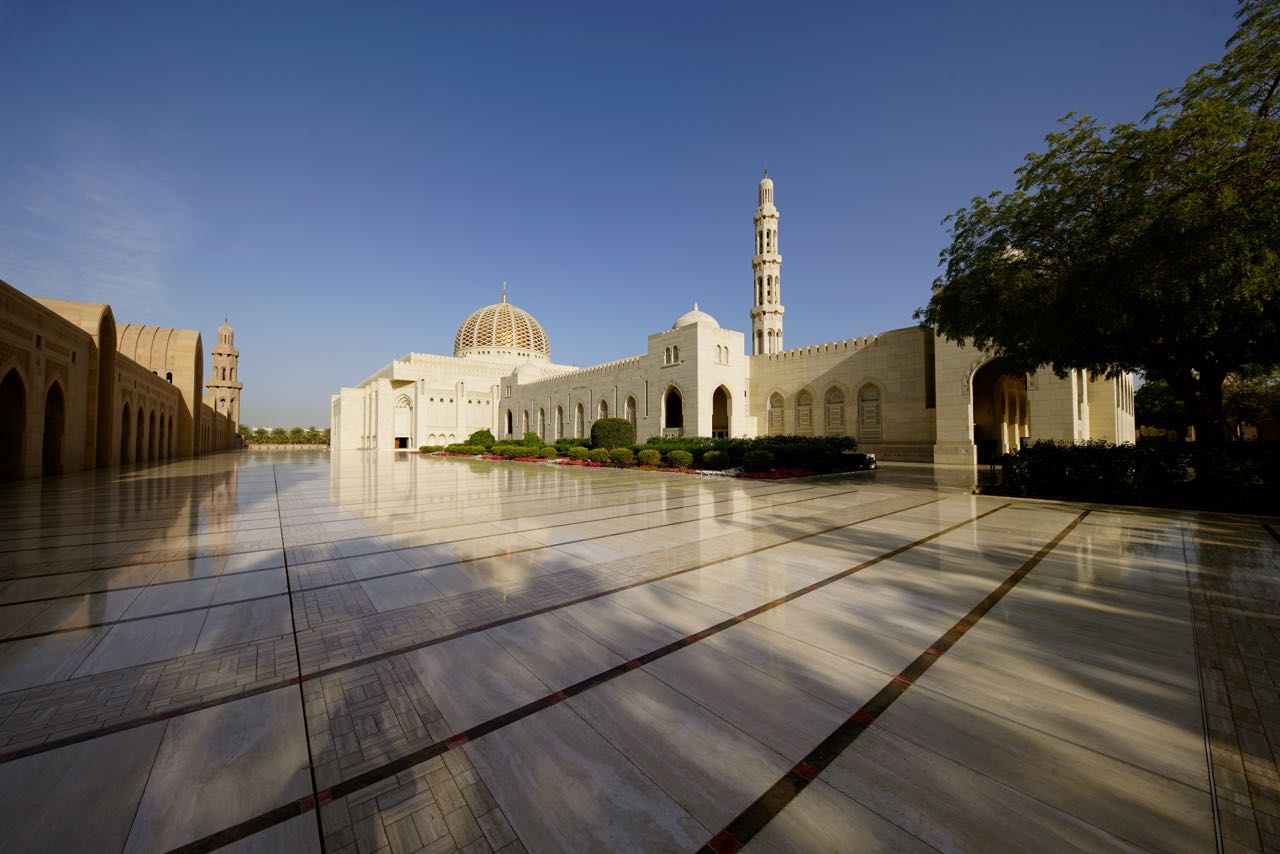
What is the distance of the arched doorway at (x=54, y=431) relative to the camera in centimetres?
1372

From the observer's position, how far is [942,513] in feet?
25.0

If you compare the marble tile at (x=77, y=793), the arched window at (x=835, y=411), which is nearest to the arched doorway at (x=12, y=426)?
the marble tile at (x=77, y=793)

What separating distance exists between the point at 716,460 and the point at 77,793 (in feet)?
49.3

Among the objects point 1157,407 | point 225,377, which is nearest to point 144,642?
point 1157,407

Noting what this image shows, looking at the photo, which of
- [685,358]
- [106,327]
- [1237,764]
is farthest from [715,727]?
[685,358]

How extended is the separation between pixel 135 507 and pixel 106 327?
13.4 m

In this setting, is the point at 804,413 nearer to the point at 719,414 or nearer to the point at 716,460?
the point at 719,414

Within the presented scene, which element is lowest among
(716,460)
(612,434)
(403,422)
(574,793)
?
(574,793)

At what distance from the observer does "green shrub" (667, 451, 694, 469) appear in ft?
55.1

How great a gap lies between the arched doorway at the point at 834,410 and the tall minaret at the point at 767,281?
7.80 m

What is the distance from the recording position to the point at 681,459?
664 inches

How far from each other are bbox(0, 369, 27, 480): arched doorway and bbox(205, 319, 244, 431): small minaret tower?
134 feet

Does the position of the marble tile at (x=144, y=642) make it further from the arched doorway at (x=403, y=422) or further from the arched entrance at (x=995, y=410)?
the arched doorway at (x=403, y=422)

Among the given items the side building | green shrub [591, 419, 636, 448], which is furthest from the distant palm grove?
green shrub [591, 419, 636, 448]
